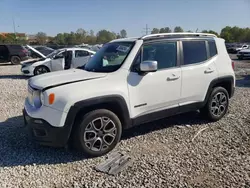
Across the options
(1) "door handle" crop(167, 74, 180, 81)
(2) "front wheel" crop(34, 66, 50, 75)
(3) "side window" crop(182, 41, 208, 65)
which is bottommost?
(2) "front wheel" crop(34, 66, 50, 75)

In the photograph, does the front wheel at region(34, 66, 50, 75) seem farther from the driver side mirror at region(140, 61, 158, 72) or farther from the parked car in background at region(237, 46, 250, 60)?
the parked car in background at region(237, 46, 250, 60)

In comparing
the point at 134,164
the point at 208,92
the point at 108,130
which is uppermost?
the point at 208,92

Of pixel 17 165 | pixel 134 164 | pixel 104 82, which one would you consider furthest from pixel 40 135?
pixel 134 164

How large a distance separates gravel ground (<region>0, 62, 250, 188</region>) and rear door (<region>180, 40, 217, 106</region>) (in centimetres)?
71

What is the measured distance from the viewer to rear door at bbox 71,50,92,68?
36.4 ft

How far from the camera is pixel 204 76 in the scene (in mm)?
4492

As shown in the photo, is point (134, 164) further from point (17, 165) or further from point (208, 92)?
point (208, 92)

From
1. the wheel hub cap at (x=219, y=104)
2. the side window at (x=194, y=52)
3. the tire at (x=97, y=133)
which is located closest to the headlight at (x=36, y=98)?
the tire at (x=97, y=133)

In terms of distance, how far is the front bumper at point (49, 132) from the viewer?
10.6ft

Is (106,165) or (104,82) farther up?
(104,82)

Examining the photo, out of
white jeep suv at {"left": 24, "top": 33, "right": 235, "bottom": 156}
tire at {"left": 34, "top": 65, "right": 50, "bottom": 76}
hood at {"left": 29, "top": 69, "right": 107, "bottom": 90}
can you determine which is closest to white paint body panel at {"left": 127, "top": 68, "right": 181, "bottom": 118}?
white jeep suv at {"left": 24, "top": 33, "right": 235, "bottom": 156}

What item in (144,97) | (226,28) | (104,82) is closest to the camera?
(104,82)

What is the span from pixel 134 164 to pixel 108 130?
67 cm

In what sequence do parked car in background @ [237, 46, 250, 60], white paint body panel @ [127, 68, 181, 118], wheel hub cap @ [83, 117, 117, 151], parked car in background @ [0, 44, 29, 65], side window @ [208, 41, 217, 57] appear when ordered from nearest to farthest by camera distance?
wheel hub cap @ [83, 117, 117, 151] → white paint body panel @ [127, 68, 181, 118] → side window @ [208, 41, 217, 57] → parked car in background @ [0, 44, 29, 65] → parked car in background @ [237, 46, 250, 60]
